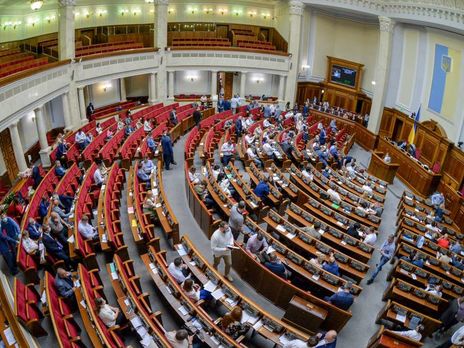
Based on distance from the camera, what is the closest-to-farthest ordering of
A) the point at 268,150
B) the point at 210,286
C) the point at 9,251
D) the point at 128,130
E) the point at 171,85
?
the point at 210,286 < the point at 9,251 < the point at 268,150 < the point at 128,130 < the point at 171,85

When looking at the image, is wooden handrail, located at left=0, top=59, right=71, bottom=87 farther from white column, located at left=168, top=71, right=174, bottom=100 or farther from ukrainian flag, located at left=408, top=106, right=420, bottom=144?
ukrainian flag, located at left=408, top=106, right=420, bottom=144

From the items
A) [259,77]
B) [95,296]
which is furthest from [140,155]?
[259,77]

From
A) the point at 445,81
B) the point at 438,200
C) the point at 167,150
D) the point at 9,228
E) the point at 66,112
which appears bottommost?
the point at 438,200

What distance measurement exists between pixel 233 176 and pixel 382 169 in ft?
21.4

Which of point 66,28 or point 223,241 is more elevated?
point 66,28

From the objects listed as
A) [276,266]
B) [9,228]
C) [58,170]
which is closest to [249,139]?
[58,170]

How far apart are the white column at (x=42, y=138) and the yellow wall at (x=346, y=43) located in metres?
13.8

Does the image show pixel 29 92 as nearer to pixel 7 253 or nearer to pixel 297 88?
pixel 7 253

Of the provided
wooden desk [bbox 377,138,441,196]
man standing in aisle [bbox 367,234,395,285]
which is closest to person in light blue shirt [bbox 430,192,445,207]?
wooden desk [bbox 377,138,441,196]

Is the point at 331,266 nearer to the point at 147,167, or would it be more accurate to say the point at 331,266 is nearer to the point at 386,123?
the point at 147,167

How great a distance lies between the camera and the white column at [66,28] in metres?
12.6

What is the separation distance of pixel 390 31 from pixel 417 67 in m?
1.94

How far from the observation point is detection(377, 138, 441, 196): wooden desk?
12898 millimetres

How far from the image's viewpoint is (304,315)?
6.19 m
